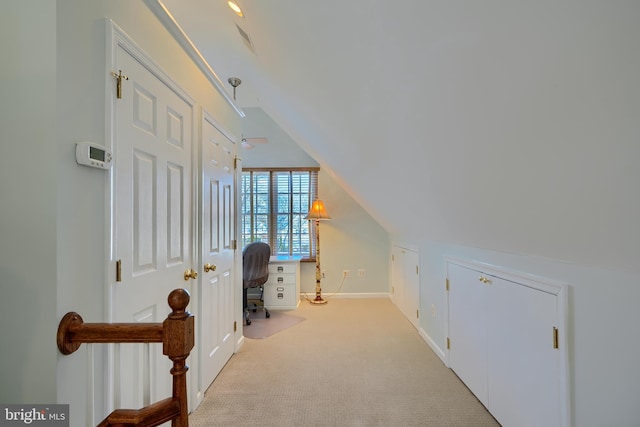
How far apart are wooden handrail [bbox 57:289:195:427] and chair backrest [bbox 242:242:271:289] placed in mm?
2742

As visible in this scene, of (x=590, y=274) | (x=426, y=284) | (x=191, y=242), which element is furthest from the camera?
(x=426, y=284)

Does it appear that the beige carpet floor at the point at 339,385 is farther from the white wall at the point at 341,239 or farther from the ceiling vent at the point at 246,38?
the ceiling vent at the point at 246,38

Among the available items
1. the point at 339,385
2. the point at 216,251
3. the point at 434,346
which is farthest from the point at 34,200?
the point at 434,346

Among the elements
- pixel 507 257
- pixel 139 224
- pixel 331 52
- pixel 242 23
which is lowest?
pixel 507 257

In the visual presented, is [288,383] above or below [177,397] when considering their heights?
below

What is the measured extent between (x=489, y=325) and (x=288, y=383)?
1510 millimetres

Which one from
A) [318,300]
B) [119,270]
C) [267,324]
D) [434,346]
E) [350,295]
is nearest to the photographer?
[119,270]

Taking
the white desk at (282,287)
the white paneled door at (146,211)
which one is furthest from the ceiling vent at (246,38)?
the white desk at (282,287)

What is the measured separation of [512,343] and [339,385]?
4.07 ft

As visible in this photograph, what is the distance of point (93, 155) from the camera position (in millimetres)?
963

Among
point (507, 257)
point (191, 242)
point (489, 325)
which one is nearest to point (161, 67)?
point (191, 242)

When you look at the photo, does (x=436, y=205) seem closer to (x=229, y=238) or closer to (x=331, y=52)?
Result: (x=331, y=52)

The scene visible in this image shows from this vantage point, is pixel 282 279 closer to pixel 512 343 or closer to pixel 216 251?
pixel 216 251

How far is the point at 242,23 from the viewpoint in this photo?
1.94 metres
